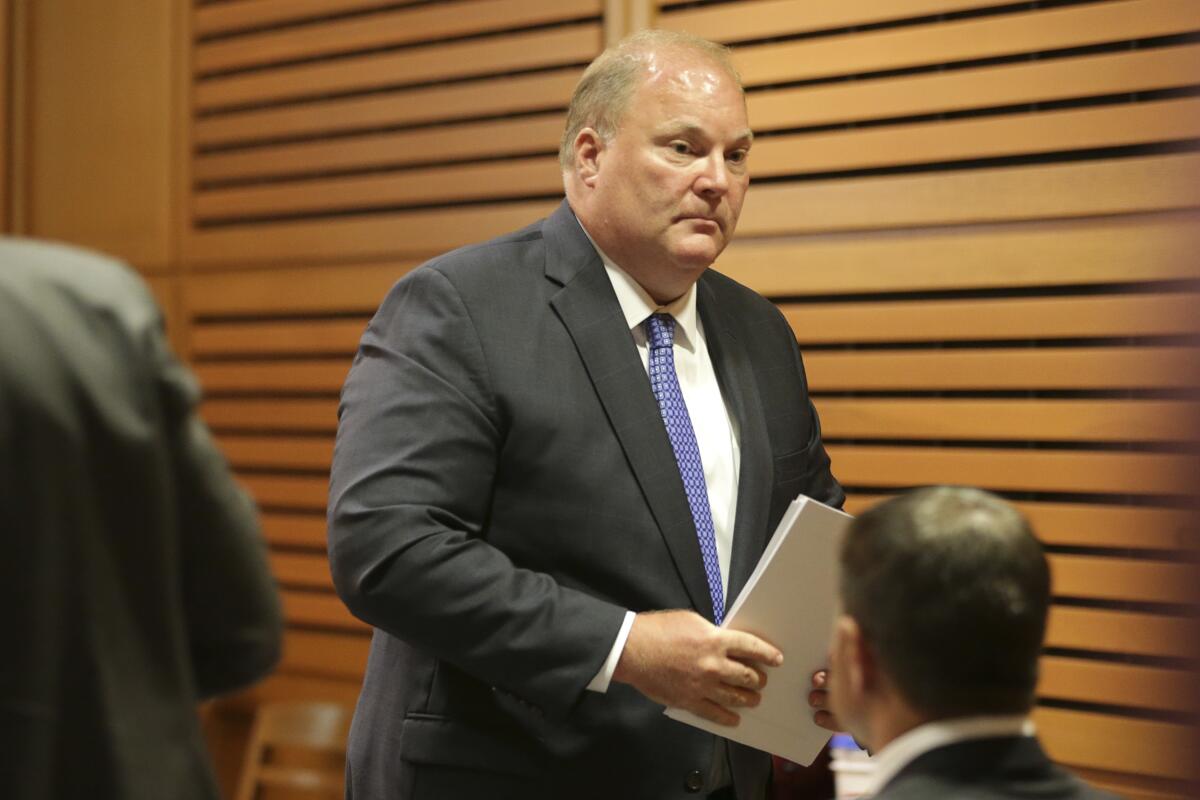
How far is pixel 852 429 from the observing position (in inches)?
146

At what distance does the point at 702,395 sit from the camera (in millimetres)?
2322

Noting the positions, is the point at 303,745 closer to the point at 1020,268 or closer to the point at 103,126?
the point at 103,126

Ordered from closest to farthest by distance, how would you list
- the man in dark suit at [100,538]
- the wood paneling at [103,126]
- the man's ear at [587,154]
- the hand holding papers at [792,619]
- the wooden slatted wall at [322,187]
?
the man in dark suit at [100,538], the hand holding papers at [792,619], the man's ear at [587,154], the wooden slatted wall at [322,187], the wood paneling at [103,126]

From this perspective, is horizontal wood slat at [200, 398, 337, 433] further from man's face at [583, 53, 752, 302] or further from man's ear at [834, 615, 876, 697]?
man's ear at [834, 615, 876, 697]

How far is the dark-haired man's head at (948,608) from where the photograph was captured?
1317 mm

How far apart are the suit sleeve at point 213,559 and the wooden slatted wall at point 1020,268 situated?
2.48m

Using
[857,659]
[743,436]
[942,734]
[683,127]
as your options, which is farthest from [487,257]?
[942,734]

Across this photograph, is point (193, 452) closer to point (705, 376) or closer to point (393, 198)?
point (705, 376)

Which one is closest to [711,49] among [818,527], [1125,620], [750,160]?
[818,527]

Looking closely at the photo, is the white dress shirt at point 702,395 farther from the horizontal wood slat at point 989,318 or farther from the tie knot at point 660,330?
the horizontal wood slat at point 989,318

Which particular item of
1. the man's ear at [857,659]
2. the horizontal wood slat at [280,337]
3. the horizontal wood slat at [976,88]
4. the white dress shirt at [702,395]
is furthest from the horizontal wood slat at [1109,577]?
the horizontal wood slat at [280,337]

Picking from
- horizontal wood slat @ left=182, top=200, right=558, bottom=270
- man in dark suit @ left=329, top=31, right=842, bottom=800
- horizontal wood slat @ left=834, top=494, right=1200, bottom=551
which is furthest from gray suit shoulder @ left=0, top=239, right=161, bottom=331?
horizontal wood slat @ left=182, top=200, right=558, bottom=270

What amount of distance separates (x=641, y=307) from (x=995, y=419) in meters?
1.54

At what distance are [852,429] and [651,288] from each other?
1518mm
